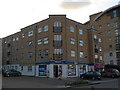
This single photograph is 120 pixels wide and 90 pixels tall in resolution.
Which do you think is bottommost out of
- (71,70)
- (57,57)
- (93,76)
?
(93,76)

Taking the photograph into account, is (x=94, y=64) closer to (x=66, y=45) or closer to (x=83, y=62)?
(x=83, y=62)

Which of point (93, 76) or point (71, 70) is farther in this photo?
point (71, 70)

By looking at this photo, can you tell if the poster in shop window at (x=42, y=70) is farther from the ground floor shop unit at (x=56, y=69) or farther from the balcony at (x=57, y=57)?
the balcony at (x=57, y=57)

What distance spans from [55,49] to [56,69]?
3.76 metres

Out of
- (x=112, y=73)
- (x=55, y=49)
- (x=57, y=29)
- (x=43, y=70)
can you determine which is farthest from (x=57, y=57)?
(x=112, y=73)

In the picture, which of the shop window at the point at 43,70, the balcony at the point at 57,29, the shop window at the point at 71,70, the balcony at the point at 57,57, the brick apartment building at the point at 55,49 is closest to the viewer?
the balcony at the point at 57,57

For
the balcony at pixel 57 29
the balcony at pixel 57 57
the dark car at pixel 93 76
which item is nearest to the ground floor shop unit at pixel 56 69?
the balcony at pixel 57 57

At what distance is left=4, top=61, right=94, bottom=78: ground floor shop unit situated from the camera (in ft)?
89.9

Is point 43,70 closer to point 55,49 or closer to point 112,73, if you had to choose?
point 55,49

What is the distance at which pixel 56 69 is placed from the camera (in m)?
27.6

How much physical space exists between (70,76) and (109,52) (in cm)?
2906

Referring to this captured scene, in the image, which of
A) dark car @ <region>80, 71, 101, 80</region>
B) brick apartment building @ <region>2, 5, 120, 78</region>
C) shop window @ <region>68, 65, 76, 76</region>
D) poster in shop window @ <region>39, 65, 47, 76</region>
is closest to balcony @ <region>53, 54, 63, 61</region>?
brick apartment building @ <region>2, 5, 120, 78</region>

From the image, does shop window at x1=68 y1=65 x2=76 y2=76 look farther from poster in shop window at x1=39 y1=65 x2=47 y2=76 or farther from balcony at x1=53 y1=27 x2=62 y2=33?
balcony at x1=53 y1=27 x2=62 y2=33

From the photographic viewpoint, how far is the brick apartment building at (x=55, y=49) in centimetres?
2817
